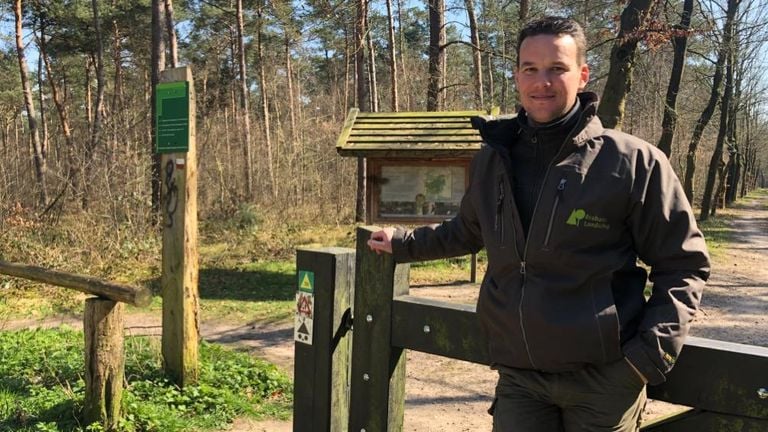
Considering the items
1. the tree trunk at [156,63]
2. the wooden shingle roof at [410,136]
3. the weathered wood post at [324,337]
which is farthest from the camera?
the tree trunk at [156,63]

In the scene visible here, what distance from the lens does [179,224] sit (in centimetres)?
477

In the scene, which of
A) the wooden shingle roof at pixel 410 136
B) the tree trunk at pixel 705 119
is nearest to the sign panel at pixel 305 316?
the wooden shingle roof at pixel 410 136

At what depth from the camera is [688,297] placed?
1668 mm

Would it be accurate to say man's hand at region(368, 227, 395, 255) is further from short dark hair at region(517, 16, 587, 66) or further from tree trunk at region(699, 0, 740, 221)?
tree trunk at region(699, 0, 740, 221)

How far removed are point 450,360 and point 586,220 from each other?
485 cm

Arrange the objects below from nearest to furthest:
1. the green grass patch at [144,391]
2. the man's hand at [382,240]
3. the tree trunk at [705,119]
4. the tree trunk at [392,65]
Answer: the man's hand at [382,240] < the green grass patch at [144,391] < the tree trunk at [392,65] < the tree trunk at [705,119]

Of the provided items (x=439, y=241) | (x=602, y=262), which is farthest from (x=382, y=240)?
(x=602, y=262)

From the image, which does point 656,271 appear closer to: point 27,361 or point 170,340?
point 170,340

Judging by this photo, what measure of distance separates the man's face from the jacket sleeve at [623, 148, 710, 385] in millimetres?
281

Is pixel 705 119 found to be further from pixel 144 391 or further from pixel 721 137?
pixel 144 391

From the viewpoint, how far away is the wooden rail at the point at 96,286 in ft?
12.7

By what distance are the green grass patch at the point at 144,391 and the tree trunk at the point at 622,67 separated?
20.5ft

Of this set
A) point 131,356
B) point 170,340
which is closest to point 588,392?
point 170,340

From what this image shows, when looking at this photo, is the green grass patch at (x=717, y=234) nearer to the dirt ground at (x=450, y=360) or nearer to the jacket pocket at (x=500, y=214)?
the dirt ground at (x=450, y=360)
